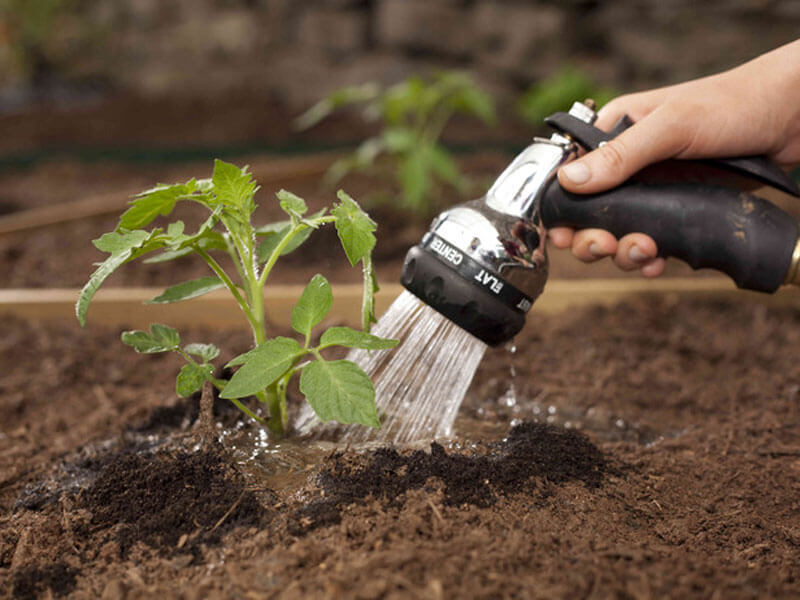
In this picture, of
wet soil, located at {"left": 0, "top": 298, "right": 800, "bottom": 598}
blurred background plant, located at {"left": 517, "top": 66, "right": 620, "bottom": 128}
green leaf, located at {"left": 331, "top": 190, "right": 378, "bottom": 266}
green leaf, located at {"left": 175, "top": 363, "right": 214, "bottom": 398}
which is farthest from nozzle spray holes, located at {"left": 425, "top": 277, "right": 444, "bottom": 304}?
blurred background plant, located at {"left": 517, "top": 66, "right": 620, "bottom": 128}

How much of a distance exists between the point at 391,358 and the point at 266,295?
2.31 ft

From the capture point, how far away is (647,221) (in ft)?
3.77

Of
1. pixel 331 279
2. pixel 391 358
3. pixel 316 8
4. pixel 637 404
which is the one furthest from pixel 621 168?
pixel 316 8

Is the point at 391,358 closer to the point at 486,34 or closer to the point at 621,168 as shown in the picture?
the point at 621,168

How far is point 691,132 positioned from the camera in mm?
1181

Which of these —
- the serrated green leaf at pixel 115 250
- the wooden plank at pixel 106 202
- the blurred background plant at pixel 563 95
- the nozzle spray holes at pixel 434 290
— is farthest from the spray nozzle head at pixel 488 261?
the blurred background plant at pixel 563 95

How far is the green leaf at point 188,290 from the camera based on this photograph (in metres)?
1.05

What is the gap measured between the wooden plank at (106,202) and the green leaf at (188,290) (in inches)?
50.5

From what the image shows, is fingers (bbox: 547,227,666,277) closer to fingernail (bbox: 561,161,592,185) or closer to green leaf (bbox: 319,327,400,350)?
fingernail (bbox: 561,161,592,185)

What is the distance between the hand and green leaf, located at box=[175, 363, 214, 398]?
0.60 m

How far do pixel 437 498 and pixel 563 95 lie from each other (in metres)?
2.58

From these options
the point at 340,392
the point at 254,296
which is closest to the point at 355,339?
the point at 340,392

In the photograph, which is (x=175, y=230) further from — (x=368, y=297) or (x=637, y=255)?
(x=637, y=255)

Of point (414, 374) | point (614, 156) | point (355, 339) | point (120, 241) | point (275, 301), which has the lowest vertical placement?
point (275, 301)
